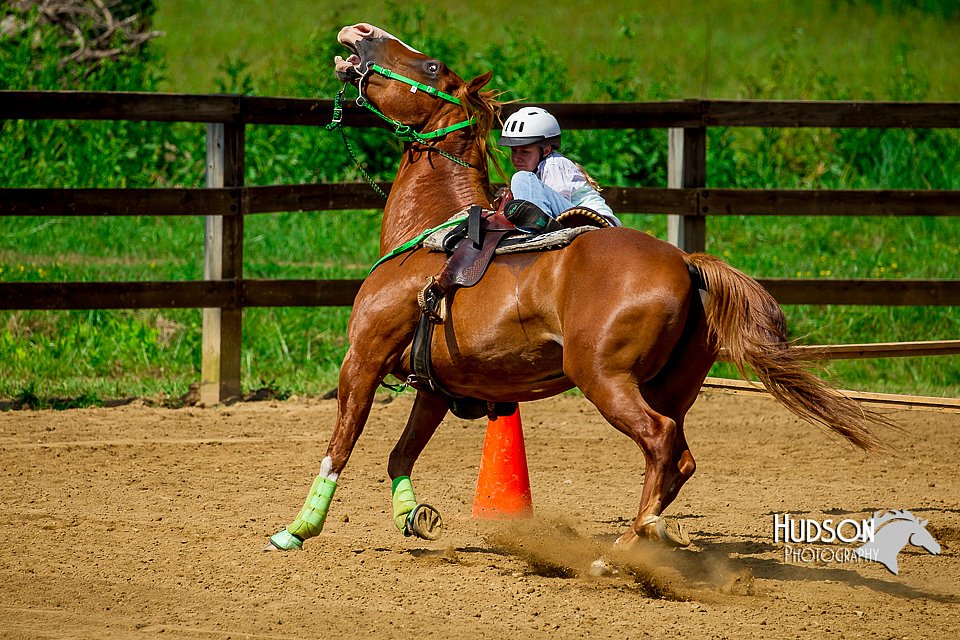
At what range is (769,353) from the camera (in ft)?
15.3

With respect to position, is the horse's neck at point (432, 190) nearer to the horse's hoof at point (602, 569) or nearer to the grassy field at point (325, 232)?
the horse's hoof at point (602, 569)

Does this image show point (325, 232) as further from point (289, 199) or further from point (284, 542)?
point (284, 542)

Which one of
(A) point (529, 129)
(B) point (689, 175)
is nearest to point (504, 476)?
(A) point (529, 129)

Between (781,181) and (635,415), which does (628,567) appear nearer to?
(635,415)

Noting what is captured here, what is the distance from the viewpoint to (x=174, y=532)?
5.40 m

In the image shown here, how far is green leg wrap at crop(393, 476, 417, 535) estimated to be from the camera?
5199 mm

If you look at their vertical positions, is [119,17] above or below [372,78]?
above

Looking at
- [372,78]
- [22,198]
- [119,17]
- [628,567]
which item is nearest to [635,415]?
[628,567]

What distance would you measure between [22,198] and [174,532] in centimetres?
339

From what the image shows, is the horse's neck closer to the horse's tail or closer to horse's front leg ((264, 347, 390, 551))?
horse's front leg ((264, 347, 390, 551))

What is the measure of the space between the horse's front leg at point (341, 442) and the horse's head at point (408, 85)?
3.92ft

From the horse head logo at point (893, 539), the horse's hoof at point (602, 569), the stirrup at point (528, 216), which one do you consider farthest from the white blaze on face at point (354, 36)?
the horse head logo at point (893, 539)

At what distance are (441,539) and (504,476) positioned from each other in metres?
0.48

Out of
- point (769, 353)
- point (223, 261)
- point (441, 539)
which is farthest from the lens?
point (223, 261)
